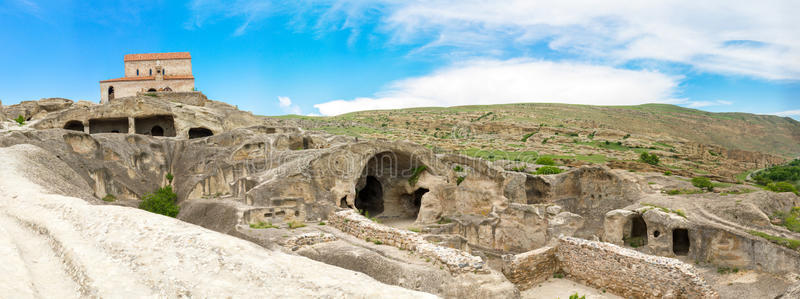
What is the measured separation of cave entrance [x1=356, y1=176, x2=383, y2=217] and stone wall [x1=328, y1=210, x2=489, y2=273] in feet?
34.9

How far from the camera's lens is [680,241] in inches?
619

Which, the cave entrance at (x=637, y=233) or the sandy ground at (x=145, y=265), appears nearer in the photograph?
the sandy ground at (x=145, y=265)

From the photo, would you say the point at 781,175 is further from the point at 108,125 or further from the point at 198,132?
the point at 108,125

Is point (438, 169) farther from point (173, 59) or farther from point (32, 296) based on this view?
point (173, 59)

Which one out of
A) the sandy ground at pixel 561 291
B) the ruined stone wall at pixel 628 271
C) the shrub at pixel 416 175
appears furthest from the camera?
the shrub at pixel 416 175

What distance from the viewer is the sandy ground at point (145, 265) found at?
4.64 metres

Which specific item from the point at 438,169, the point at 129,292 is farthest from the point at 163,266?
the point at 438,169

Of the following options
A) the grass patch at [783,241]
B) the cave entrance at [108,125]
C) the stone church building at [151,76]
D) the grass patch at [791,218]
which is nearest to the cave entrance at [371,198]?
the grass patch at [783,241]

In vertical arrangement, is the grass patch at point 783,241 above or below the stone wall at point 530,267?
above

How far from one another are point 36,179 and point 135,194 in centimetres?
1013

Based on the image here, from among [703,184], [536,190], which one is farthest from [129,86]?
[703,184]

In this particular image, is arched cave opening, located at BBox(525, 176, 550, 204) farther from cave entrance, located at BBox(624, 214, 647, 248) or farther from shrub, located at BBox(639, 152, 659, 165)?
shrub, located at BBox(639, 152, 659, 165)

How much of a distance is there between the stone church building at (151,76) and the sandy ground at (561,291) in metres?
32.0

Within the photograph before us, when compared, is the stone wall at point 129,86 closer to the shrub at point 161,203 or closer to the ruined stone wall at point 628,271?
the shrub at point 161,203
